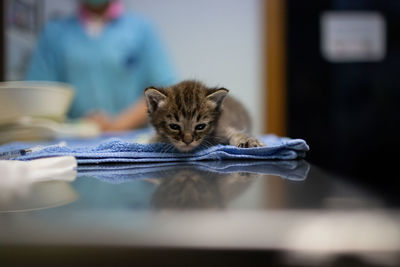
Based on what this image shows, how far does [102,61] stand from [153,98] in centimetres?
140

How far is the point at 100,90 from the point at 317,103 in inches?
61.5

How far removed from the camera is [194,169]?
21.9 inches

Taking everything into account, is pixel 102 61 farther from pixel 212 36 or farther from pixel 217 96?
pixel 217 96

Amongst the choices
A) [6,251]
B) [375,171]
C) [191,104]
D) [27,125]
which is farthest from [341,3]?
[6,251]

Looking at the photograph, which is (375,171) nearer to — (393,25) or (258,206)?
(393,25)

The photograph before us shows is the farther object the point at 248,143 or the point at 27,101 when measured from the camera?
the point at 27,101

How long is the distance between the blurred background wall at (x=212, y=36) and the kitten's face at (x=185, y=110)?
5.05 ft

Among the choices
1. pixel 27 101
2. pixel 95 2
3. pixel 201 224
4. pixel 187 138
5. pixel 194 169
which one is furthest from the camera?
pixel 95 2

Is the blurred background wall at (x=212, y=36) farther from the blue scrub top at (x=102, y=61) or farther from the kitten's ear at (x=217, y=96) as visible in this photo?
the kitten's ear at (x=217, y=96)

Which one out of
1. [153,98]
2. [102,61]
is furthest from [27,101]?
[102,61]

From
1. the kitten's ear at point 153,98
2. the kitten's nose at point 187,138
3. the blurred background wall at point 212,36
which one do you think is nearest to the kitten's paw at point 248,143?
the kitten's nose at point 187,138

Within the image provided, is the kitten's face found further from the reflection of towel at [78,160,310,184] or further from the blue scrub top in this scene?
the blue scrub top

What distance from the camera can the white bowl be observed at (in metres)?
0.95

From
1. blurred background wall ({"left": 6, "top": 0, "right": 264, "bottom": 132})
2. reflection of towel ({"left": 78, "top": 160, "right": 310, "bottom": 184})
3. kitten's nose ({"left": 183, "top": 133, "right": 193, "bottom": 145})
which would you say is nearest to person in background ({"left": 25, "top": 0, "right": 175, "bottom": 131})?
blurred background wall ({"left": 6, "top": 0, "right": 264, "bottom": 132})
